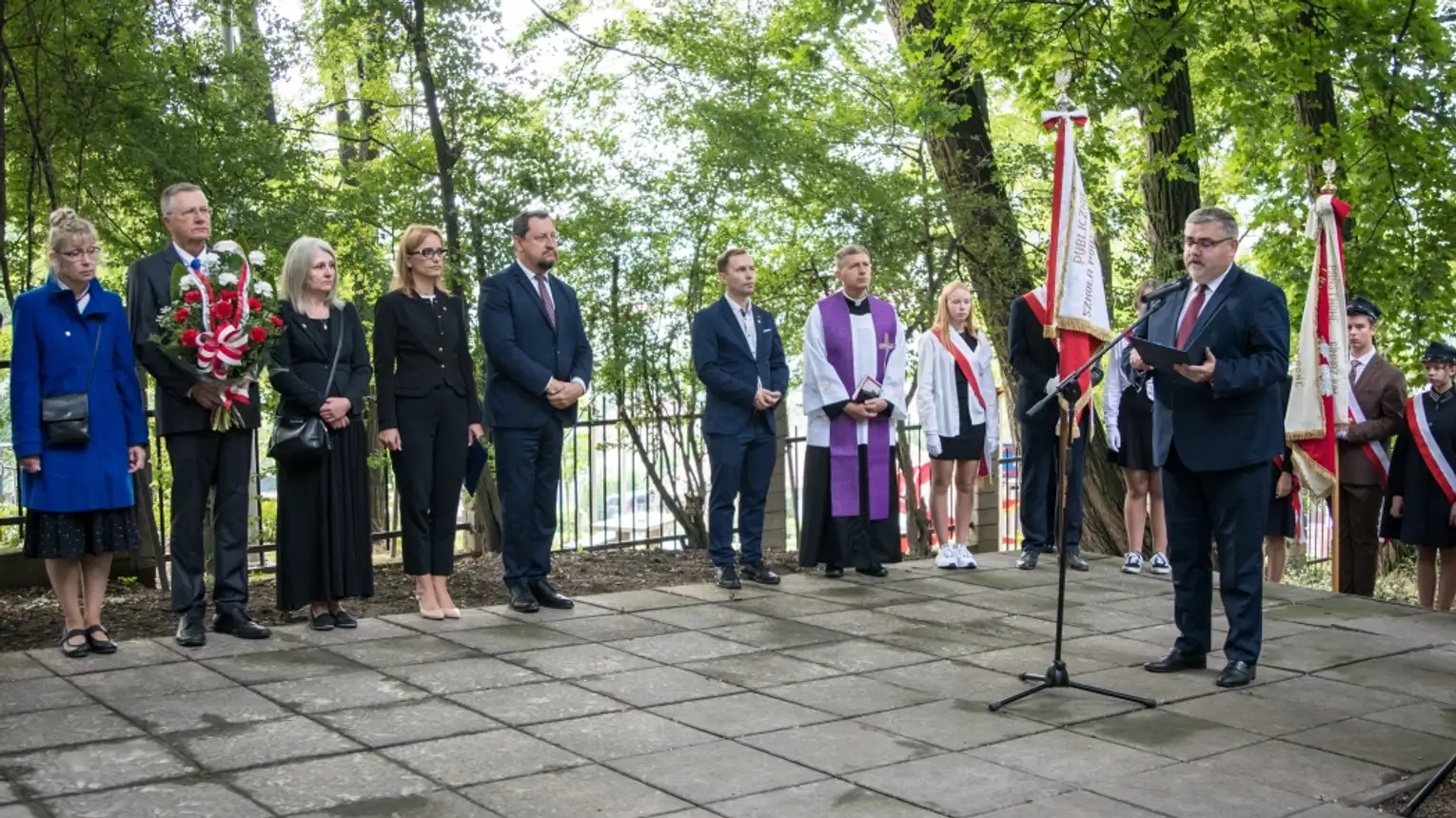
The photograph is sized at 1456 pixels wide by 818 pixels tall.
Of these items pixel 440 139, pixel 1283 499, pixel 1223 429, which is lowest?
pixel 1283 499

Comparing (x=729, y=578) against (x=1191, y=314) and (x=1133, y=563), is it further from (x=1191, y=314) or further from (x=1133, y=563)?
(x=1191, y=314)

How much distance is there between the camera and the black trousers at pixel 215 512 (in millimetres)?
6793

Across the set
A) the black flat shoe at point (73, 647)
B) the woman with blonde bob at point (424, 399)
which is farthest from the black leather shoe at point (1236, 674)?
the black flat shoe at point (73, 647)

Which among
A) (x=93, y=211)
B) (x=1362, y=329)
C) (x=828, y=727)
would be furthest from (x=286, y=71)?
(x=1362, y=329)

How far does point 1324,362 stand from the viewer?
925 cm

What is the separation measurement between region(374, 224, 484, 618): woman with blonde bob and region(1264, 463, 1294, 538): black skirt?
526 cm

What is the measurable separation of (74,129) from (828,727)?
5.59 meters

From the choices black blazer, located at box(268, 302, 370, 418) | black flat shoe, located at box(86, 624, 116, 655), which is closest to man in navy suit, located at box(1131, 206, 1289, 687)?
black blazer, located at box(268, 302, 370, 418)

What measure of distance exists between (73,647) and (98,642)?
100mm

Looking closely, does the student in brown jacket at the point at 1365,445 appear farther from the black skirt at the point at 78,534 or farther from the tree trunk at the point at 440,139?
the black skirt at the point at 78,534

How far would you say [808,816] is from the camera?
4.36m

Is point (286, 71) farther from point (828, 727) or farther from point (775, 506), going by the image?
point (828, 727)

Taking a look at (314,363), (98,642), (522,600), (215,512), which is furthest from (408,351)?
(98,642)

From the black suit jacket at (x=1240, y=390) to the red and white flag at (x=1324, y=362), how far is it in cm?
306
